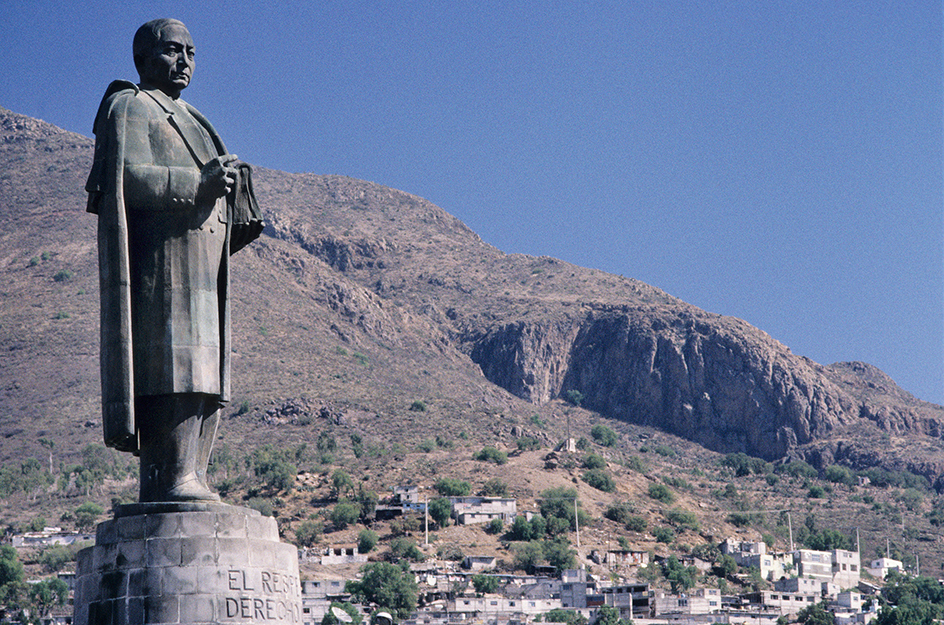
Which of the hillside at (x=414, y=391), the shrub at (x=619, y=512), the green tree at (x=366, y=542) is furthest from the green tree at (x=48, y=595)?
the shrub at (x=619, y=512)

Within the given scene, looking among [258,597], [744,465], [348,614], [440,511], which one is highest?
[744,465]

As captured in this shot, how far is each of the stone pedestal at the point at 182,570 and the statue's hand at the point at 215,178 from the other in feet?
8.10

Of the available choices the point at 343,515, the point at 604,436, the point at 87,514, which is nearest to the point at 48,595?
the point at 87,514

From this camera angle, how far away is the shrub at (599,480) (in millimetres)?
116000

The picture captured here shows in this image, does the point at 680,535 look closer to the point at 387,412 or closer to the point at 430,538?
the point at 430,538

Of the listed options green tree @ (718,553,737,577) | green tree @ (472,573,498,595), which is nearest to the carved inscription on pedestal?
green tree @ (472,573,498,595)

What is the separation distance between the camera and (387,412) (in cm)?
13638

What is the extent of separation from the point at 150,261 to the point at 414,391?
477 feet

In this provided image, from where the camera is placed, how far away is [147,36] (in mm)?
13727

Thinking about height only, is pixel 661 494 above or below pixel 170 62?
below

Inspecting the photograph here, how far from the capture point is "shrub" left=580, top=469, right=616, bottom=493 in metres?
116

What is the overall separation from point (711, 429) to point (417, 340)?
1403 inches

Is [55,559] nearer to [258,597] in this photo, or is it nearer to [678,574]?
[678,574]

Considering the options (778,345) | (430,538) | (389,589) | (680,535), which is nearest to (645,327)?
(778,345)
